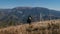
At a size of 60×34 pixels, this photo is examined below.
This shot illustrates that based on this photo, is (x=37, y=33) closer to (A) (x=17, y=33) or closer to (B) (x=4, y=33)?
(A) (x=17, y=33)

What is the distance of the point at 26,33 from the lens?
11.8m

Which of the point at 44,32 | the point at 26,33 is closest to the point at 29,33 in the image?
the point at 26,33

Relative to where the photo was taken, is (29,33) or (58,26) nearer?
(29,33)

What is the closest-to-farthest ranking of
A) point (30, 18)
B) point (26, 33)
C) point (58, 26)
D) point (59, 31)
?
point (59, 31) → point (26, 33) → point (58, 26) → point (30, 18)

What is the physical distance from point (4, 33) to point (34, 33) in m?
2.38

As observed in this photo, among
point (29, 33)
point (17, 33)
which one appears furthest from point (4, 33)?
point (29, 33)

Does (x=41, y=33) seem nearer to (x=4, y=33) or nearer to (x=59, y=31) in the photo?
(x=59, y=31)

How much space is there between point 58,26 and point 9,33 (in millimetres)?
3990

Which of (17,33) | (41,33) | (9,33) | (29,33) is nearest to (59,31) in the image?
(41,33)

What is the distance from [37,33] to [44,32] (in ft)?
1.80

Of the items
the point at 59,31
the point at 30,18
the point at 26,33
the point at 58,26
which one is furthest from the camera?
the point at 30,18

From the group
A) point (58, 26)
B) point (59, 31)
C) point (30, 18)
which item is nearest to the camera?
point (59, 31)

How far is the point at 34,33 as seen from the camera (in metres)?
11.7

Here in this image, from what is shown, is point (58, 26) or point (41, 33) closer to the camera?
point (41, 33)
